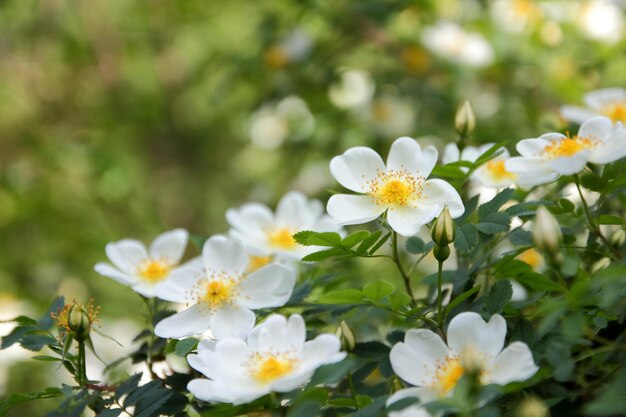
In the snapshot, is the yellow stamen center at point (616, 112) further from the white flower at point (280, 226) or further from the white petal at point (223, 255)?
the white petal at point (223, 255)

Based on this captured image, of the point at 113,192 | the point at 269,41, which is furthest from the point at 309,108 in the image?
the point at 113,192

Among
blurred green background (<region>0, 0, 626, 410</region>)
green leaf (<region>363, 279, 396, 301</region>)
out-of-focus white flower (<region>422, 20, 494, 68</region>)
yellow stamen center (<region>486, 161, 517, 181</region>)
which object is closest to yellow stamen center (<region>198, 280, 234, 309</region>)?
green leaf (<region>363, 279, 396, 301</region>)

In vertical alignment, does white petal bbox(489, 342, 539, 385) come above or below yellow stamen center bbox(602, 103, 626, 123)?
below

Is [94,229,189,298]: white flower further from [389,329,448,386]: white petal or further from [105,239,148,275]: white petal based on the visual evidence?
[389,329,448,386]: white petal

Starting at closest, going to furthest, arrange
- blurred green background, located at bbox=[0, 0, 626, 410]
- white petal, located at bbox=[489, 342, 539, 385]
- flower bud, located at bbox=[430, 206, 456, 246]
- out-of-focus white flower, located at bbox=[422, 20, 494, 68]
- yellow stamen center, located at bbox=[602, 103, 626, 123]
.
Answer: white petal, located at bbox=[489, 342, 539, 385] < flower bud, located at bbox=[430, 206, 456, 246] < yellow stamen center, located at bbox=[602, 103, 626, 123] < blurred green background, located at bbox=[0, 0, 626, 410] < out-of-focus white flower, located at bbox=[422, 20, 494, 68]

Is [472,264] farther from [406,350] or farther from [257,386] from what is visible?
[257,386]

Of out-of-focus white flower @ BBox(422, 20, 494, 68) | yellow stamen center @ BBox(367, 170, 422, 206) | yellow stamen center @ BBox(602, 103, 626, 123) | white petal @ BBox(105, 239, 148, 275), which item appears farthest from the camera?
out-of-focus white flower @ BBox(422, 20, 494, 68)
